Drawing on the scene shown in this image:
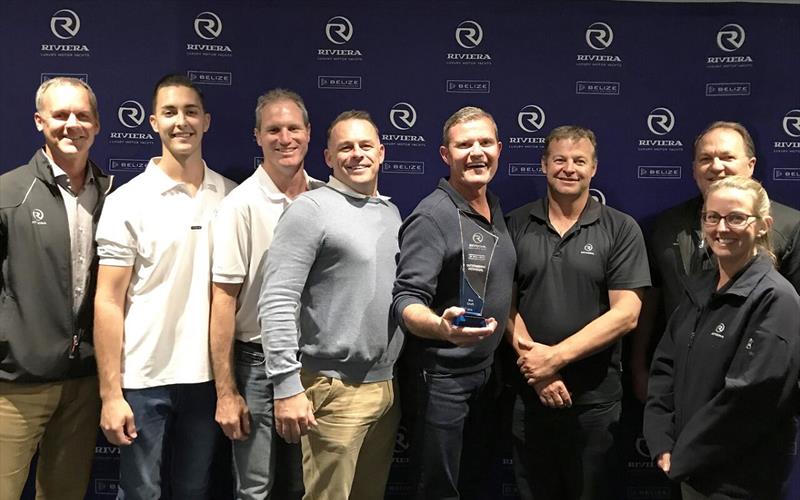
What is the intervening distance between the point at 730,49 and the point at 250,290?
2376 mm

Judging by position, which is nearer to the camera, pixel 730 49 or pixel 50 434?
pixel 50 434

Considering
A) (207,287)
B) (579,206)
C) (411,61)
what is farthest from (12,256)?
(579,206)

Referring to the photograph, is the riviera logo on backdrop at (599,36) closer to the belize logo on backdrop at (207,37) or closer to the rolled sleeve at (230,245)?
the belize logo on backdrop at (207,37)

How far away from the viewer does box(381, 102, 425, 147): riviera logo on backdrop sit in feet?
10.3

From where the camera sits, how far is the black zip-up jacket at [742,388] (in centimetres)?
198

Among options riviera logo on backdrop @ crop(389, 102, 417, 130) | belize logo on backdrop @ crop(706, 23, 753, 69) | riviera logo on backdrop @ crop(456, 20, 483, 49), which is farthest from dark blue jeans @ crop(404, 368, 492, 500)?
belize logo on backdrop @ crop(706, 23, 753, 69)

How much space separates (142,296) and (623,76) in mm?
2255

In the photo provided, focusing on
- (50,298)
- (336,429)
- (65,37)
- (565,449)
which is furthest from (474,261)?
(65,37)

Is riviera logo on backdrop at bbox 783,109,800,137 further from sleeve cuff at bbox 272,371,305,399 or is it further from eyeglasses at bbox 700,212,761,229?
sleeve cuff at bbox 272,371,305,399

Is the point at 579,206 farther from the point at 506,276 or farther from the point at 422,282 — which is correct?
the point at 422,282

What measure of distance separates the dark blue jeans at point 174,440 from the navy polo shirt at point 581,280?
48.9 inches

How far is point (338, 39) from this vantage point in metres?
3.13

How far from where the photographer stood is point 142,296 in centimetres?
244

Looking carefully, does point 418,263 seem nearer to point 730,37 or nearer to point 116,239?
point 116,239
